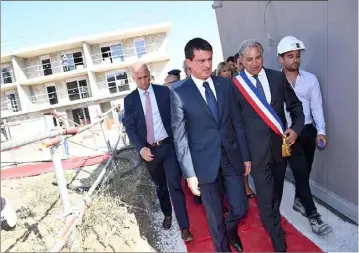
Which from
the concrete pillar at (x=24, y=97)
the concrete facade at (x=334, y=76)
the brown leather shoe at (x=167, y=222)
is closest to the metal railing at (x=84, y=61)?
the concrete pillar at (x=24, y=97)

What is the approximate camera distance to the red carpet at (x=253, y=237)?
8.44ft

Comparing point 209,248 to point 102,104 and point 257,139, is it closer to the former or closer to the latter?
point 257,139

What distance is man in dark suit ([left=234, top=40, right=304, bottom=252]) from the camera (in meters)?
2.39

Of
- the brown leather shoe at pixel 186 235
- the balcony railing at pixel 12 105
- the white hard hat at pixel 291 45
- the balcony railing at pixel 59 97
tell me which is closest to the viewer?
the white hard hat at pixel 291 45

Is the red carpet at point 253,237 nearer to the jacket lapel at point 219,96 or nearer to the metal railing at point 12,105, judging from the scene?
the jacket lapel at point 219,96

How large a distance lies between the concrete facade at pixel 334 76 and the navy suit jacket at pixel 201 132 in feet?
3.84

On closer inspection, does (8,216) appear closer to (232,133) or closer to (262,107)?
(232,133)

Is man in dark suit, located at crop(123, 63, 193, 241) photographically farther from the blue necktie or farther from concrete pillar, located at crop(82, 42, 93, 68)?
concrete pillar, located at crop(82, 42, 93, 68)

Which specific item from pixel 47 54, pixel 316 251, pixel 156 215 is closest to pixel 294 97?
pixel 316 251

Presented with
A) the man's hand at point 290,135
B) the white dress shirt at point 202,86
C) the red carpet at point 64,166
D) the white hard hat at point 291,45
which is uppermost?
the white hard hat at point 291,45

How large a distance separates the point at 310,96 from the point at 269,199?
1125 mm

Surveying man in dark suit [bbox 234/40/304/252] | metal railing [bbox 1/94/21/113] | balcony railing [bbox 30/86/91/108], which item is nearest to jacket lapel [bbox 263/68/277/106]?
man in dark suit [bbox 234/40/304/252]

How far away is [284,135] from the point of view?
8.06ft

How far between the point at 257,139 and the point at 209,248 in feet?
3.61
